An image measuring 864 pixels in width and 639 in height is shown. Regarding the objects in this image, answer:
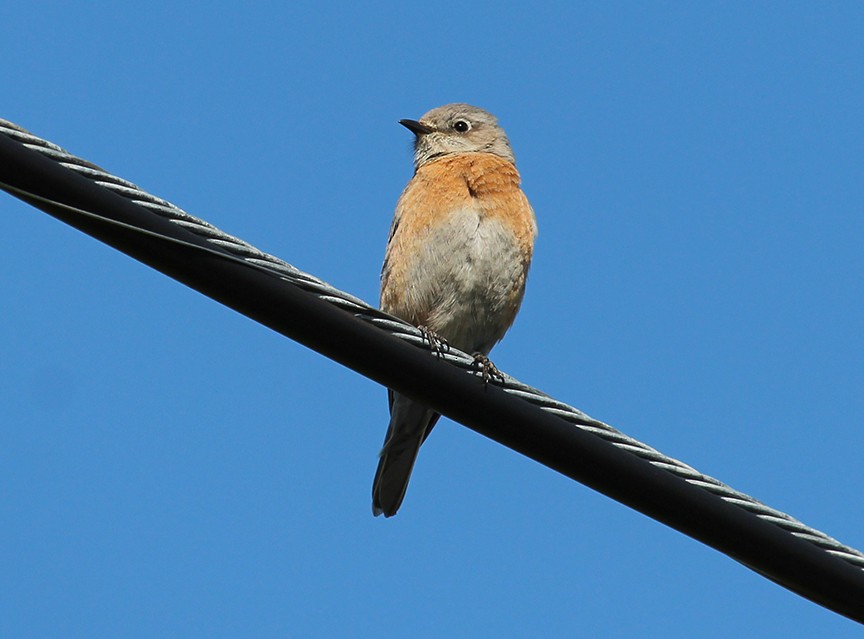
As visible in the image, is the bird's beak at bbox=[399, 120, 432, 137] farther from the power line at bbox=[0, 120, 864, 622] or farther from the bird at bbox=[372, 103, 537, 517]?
the power line at bbox=[0, 120, 864, 622]

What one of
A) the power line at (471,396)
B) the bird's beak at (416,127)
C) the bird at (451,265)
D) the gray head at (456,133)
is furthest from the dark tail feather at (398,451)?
the power line at (471,396)

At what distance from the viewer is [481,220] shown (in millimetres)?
7953

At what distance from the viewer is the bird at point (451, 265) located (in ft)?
25.9

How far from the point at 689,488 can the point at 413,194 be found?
4698 millimetres

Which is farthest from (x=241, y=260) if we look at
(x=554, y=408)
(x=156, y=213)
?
(x=554, y=408)

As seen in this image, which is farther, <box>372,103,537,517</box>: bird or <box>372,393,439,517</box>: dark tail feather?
<box>372,393,439,517</box>: dark tail feather

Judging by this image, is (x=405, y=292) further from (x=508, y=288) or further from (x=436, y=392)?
(x=436, y=392)

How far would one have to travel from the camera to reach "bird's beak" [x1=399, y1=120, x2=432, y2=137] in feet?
31.9

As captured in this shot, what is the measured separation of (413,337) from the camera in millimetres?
4254

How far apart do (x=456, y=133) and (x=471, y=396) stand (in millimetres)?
5663

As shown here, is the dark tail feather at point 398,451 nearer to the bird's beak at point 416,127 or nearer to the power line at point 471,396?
the bird's beak at point 416,127

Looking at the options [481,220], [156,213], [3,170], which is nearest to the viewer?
[3,170]

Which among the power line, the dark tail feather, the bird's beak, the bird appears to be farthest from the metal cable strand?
the bird's beak

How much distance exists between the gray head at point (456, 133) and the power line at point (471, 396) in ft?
17.1
